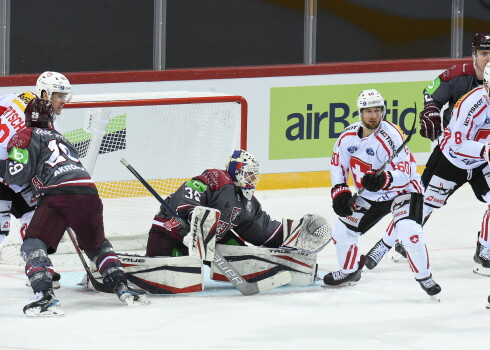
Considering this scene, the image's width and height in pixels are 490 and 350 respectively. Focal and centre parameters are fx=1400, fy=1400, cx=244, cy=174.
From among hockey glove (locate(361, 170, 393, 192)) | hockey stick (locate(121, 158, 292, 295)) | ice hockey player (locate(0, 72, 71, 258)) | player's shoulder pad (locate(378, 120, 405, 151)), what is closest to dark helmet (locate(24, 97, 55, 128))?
ice hockey player (locate(0, 72, 71, 258))

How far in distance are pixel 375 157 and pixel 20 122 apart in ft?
5.82

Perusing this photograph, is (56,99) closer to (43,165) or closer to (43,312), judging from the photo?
(43,165)

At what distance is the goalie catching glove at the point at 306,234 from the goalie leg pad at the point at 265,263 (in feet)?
0.29

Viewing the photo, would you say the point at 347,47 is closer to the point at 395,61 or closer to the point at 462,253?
the point at 395,61

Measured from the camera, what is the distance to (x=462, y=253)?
823 centimetres

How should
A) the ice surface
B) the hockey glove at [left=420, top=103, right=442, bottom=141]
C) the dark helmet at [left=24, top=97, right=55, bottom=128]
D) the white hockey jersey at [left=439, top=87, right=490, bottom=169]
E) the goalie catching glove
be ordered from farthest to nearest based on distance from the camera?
1. the hockey glove at [left=420, top=103, right=442, bottom=141]
2. the white hockey jersey at [left=439, top=87, right=490, bottom=169]
3. the goalie catching glove
4. the dark helmet at [left=24, top=97, right=55, bottom=128]
5. the ice surface

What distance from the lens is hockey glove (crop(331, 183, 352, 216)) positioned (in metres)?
6.91

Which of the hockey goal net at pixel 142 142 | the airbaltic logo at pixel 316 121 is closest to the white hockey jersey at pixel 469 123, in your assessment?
the hockey goal net at pixel 142 142

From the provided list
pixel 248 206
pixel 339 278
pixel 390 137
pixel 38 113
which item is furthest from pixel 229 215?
pixel 38 113

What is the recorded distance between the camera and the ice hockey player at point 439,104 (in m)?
7.60

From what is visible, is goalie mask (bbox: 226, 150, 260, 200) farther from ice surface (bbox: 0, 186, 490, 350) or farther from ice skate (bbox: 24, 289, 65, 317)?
ice skate (bbox: 24, 289, 65, 317)

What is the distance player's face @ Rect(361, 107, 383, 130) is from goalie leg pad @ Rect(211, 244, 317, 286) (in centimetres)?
74

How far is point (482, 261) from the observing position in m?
7.66

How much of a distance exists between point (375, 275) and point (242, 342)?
170cm
